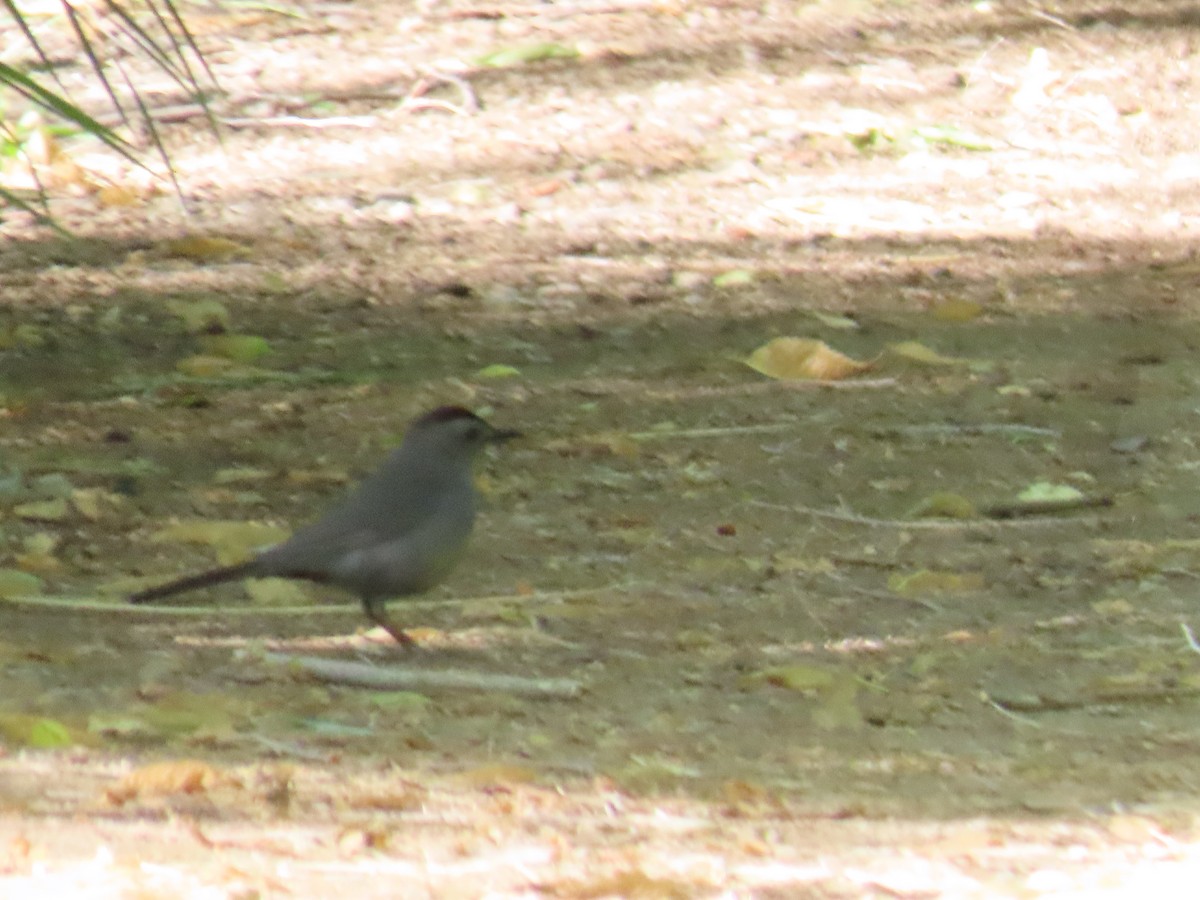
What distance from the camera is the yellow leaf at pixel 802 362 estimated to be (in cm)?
725

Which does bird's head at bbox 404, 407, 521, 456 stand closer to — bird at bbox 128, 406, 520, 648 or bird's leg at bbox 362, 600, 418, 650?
bird at bbox 128, 406, 520, 648

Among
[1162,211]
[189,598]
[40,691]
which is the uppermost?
[40,691]

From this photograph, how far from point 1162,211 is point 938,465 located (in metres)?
2.52

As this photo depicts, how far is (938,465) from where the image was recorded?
6.59m

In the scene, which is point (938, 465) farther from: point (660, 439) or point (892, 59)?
point (892, 59)

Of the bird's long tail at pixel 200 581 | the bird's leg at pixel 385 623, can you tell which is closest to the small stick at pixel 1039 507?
the bird's leg at pixel 385 623

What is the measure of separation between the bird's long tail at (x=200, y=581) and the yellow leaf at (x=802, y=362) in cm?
251

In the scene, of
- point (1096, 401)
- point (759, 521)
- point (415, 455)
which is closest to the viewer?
point (415, 455)

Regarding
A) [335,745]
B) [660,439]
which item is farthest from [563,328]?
[335,745]

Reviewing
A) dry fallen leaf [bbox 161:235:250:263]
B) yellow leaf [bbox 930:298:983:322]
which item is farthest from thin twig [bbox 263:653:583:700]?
dry fallen leaf [bbox 161:235:250:263]

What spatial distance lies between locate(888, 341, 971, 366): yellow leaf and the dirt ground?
16 millimetres

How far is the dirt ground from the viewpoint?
3.73m

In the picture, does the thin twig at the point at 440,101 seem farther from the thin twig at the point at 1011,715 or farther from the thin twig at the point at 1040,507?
the thin twig at the point at 1011,715

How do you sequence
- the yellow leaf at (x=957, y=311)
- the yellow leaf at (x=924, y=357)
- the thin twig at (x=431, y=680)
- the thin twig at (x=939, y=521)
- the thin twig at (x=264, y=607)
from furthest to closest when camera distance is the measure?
1. the yellow leaf at (x=957, y=311)
2. the yellow leaf at (x=924, y=357)
3. the thin twig at (x=939, y=521)
4. the thin twig at (x=264, y=607)
5. the thin twig at (x=431, y=680)
